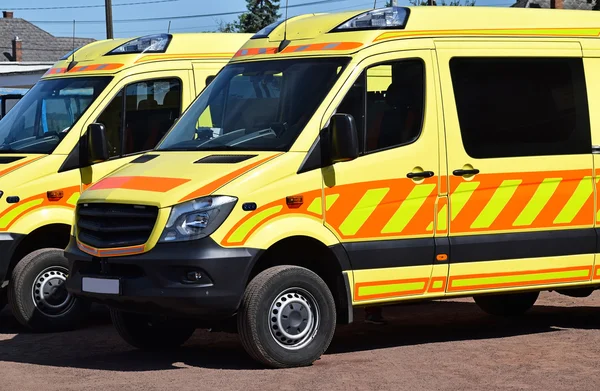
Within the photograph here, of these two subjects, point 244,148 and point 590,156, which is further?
point 590,156

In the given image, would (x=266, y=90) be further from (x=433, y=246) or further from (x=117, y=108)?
(x=117, y=108)

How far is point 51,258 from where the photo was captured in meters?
10.9

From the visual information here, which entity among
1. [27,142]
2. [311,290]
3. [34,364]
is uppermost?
[27,142]

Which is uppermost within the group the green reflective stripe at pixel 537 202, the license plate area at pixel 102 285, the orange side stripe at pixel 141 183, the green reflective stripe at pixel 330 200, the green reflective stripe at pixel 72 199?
the orange side stripe at pixel 141 183

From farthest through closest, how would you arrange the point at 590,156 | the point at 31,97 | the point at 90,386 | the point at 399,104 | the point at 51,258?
the point at 31,97 < the point at 51,258 < the point at 590,156 < the point at 399,104 < the point at 90,386

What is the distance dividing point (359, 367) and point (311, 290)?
0.62 m

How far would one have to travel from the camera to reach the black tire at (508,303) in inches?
459

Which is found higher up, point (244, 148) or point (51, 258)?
point (244, 148)

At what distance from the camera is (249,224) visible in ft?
27.9

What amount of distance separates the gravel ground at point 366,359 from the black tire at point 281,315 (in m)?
0.12

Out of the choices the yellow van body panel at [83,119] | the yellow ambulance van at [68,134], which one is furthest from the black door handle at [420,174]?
the yellow van body panel at [83,119]

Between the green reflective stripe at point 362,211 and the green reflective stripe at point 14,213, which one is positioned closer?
the green reflective stripe at point 362,211

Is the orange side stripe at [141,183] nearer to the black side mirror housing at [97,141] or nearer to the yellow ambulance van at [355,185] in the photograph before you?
the yellow ambulance van at [355,185]

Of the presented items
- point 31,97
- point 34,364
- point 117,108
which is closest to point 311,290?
point 34,364
